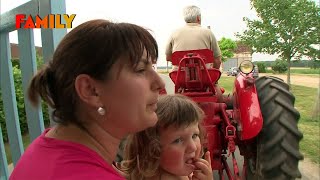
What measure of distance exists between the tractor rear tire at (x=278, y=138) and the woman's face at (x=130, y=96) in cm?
167

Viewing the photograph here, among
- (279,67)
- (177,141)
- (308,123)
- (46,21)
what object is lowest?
(308,123)

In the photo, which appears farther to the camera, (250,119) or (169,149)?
(250,119)

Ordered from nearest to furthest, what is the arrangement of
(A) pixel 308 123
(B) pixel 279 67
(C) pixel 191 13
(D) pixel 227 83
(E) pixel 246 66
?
(E) pixel 246 66, (C) pixel 191 13, (D) pixel 227 83, (B) pixel 279 67, (A) pixel 308 123

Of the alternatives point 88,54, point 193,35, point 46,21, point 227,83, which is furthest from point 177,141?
point 227,83

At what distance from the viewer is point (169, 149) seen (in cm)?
130

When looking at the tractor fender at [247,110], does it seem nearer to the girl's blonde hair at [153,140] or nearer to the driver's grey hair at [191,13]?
the driver's grey hair at [191,13]

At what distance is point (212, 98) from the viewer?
2.73 m

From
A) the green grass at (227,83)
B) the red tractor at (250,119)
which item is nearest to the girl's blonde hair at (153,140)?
the red tractor at (250,119)

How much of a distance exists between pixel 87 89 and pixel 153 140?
0.44 metres

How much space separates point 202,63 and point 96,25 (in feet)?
5.31

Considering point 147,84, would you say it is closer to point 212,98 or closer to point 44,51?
point 44,51

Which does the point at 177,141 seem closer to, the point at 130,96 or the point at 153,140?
the point at 153,140

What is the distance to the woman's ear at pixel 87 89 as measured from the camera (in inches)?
36.4

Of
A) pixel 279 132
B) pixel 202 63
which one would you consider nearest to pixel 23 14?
pixel 202 63
